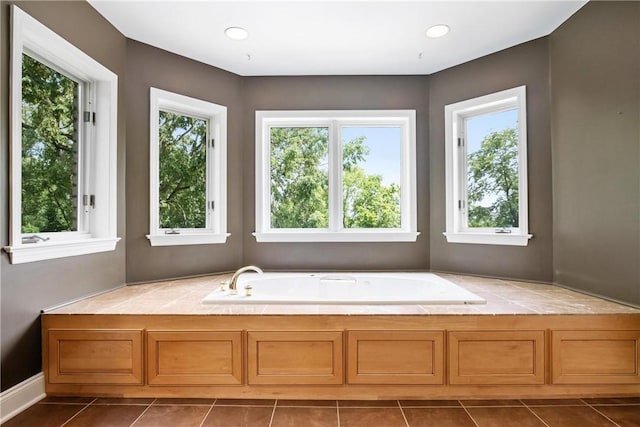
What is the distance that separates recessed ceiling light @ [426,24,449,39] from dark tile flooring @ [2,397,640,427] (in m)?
2.36

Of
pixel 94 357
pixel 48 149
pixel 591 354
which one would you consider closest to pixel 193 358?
pixel 94 357

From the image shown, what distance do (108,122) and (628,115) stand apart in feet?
10.7

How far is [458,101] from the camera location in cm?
285

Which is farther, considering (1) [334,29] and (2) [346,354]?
(1) [334,29]

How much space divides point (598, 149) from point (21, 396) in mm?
3539

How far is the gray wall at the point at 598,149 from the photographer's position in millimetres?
1880

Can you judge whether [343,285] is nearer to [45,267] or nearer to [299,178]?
[299,178]

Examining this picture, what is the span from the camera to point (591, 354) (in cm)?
176

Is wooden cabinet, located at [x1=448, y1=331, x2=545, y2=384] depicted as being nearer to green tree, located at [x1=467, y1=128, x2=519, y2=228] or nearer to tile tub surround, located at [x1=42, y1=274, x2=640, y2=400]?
tile tub surround, located at [x1=42, y1=274, x2=640, y2=400]

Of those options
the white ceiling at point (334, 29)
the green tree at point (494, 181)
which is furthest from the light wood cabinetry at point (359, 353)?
the white ceiling at point (334, 29)

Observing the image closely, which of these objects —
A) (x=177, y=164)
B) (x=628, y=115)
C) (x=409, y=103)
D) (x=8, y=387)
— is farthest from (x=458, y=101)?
(x=8, y=387)

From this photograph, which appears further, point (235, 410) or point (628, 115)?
point (628, 115)

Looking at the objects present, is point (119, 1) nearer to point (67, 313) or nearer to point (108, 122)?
point (108, 122)

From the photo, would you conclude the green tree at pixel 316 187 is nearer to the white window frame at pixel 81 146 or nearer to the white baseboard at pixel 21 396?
the white window frame at pixel 81 146
